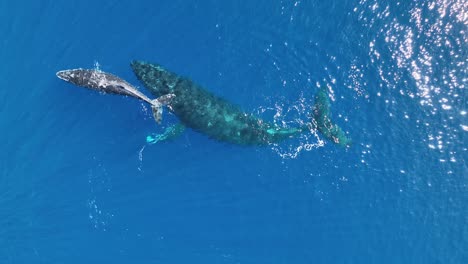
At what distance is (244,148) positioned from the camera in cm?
1969

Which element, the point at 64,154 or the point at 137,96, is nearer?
the point at 137,96

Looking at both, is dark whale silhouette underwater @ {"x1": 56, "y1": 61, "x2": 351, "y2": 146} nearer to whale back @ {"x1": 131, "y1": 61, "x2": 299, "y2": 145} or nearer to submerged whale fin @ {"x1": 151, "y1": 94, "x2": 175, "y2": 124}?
whale back @ {"x1": 131, "y1": 61, "x2": 299, "y2": 145}

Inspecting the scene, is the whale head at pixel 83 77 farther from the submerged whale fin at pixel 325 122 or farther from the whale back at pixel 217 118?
the submerged whale fin at pixel 325 122

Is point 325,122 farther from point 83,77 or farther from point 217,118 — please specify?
point 83,77

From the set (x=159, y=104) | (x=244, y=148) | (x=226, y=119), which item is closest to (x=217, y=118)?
(x=226, y=119)

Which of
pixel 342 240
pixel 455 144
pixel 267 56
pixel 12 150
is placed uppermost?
pixel 267 56

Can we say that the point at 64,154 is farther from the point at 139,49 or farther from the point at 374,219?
the point at 374,219

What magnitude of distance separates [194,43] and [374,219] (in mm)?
10497

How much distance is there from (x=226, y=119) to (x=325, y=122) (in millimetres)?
4042

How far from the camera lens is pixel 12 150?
21.8 m

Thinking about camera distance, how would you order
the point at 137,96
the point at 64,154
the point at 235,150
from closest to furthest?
the point at 137,96 → the point at 235,150 → the point at 64,154

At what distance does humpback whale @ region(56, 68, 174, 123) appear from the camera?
1846cm

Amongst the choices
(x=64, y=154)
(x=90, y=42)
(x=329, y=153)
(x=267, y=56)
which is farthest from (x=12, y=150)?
(x=329, y=153)

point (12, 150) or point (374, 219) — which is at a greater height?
point (12, 150)
